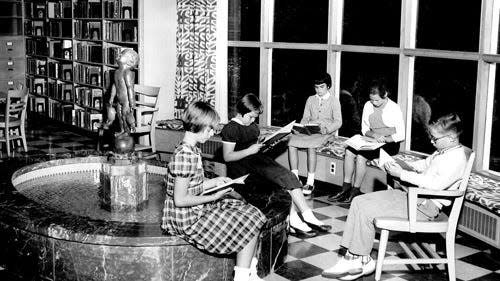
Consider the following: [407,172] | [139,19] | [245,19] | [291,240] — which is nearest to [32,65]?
[139,19]

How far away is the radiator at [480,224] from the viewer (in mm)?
5184

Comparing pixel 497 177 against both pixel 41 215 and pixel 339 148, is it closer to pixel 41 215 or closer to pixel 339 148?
pixel 339 148

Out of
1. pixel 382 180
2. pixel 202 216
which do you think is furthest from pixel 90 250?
pixel 382 180

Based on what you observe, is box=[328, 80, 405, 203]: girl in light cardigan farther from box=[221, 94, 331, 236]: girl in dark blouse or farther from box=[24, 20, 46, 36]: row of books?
box=[24, 20, 46, 36]: row of books

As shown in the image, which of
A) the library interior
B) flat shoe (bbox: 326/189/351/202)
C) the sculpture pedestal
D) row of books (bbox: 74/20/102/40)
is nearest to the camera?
the library interior

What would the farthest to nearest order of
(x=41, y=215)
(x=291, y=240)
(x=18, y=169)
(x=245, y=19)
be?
(x=245, y=19) < (x=18, y=169) < (x=291, y=240) < (x=41, y=215)

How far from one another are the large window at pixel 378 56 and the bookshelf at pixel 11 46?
5.57m

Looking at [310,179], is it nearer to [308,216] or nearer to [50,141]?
[308,216]

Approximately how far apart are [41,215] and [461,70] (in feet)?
14.2

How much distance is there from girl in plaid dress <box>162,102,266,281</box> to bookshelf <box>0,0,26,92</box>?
9.77 m

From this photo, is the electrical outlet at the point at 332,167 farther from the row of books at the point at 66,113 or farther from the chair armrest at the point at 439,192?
the row of books at the point at 66,113

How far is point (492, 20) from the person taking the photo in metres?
5.95

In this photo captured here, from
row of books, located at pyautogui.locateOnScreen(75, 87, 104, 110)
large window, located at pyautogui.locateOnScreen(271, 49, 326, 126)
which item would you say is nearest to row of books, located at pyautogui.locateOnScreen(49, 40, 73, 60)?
row of books, located at pyautogui.locateOnScreen(75, 87, 104, 110)

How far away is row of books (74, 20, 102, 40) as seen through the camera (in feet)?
34.4
